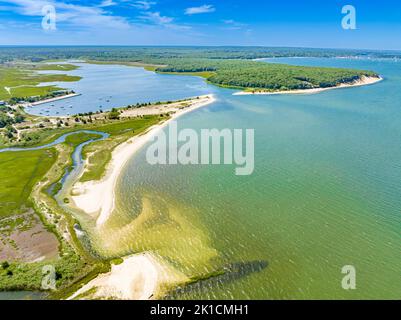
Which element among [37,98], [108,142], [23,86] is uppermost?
[23,86]

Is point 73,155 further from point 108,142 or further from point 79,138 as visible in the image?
point 79,138

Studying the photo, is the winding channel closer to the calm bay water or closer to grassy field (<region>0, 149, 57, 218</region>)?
grassy field (<region>0, 149, 57, 218</region>)

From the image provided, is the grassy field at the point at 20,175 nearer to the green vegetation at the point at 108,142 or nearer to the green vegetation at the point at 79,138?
the green vegetation at the point at 79,138

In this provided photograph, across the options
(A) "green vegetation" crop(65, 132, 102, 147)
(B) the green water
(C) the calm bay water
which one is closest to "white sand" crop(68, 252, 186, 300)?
(C) the calm bay water

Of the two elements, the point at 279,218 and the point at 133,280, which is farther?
the point at 279,218

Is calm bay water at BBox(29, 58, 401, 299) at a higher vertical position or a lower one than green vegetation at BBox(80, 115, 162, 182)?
lower

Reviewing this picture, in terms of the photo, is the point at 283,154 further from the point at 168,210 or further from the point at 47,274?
the point at 47,274

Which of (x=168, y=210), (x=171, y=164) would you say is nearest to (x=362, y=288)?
(x=168, y=210)

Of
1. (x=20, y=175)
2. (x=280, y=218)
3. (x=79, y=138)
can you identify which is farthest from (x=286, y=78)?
(x=20, y=175)
